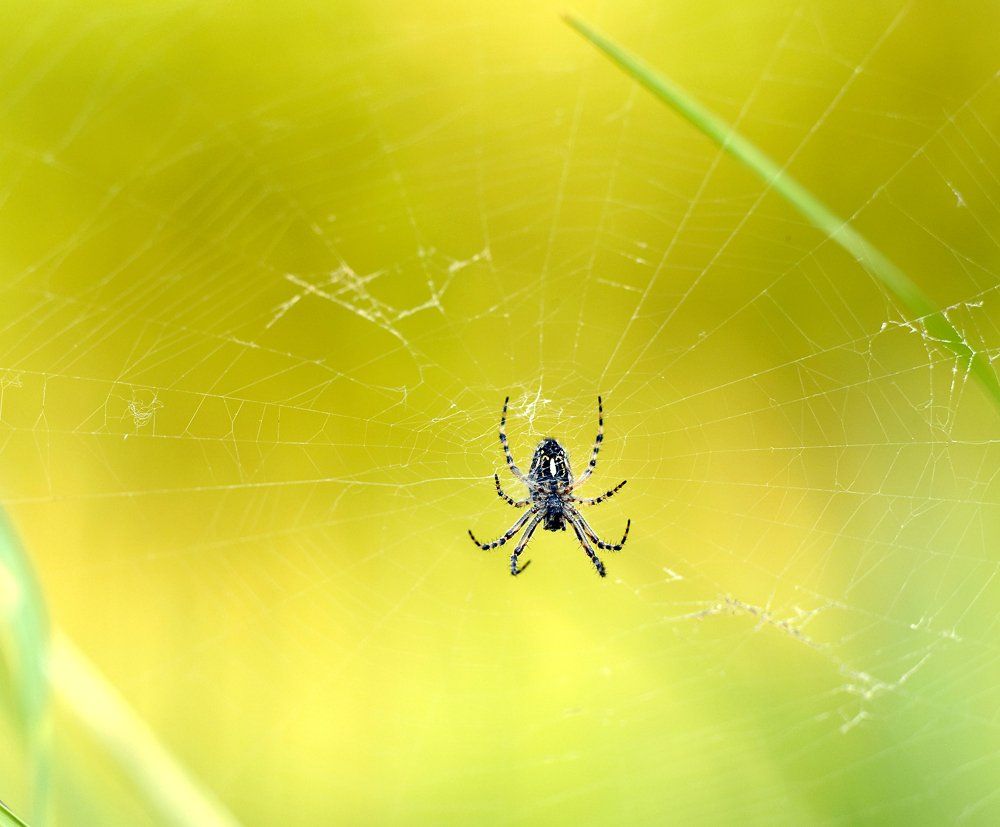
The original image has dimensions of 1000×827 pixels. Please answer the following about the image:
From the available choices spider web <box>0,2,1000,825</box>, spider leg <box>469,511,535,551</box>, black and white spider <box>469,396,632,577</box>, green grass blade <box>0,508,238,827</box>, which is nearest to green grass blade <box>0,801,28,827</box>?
green grass blade <box>0,508,238,827</box>

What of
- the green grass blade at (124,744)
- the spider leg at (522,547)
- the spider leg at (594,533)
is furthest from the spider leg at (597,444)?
the green grass blade at (124,744)

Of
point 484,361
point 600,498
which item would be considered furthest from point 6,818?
point 600,498

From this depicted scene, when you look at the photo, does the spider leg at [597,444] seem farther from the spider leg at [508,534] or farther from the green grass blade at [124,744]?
the green grass blade at [124,744]

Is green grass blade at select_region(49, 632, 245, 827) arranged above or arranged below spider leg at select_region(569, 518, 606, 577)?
below

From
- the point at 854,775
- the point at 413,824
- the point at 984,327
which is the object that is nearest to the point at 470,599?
the point at 413,824

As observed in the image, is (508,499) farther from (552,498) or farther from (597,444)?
(597,444)

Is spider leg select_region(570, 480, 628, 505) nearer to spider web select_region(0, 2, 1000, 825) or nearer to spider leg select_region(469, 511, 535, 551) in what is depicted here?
spider leg select_region(469, 511, 535, 551)

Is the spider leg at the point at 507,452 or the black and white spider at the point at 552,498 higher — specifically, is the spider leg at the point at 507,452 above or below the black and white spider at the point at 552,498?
above
